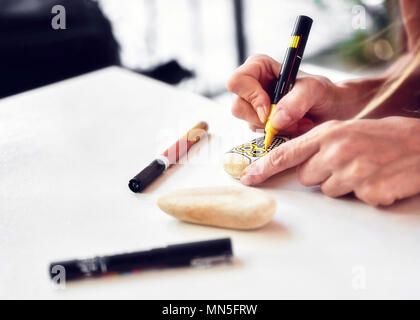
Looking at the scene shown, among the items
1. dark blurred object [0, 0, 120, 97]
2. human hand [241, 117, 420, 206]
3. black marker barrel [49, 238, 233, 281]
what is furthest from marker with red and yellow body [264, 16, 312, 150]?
dark blurred object [0, 0, 120, 97]

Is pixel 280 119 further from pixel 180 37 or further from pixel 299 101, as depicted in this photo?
pixel 180 37

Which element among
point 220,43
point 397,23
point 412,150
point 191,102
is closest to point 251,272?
point 412,150

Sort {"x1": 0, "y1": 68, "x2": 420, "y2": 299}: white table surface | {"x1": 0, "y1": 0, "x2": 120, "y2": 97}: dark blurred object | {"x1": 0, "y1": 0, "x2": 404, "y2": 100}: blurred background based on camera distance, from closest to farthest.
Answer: {"x1": 0, "y1": 68, "x2": 420, "y2": 299}: white table surface → {"x1": 0, "y1": 0, "x2": 404, "y2": 100}: blurred background → {"x1": 0, "y1": 0, "x2": 120, "y2": 97}: dark blurred object

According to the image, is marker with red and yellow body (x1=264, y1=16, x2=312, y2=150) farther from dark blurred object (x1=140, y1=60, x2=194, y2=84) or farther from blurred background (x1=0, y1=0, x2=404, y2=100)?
dark blurred object (x1=140, y1=60, x2=194, y2=84)

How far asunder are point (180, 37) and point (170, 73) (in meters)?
0.29

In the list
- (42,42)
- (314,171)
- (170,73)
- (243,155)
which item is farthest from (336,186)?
(170,73)

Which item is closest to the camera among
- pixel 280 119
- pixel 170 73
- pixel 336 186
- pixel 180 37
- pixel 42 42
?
pixel 336 186

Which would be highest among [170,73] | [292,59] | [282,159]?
[292,59]

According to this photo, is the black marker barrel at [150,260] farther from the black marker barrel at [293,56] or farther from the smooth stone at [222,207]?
the black marker barrel at [293,56]

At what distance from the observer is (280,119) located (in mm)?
662

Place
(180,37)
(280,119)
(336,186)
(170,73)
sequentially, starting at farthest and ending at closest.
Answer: (180,37)
(170,73)
(280,119)
(336,186)

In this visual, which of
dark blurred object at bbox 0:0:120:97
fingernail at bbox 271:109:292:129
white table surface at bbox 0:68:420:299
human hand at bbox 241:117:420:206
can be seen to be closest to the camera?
white table surface at bbox 0:68:420:299

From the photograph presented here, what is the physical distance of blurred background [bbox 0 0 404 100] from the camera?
1.40 meters

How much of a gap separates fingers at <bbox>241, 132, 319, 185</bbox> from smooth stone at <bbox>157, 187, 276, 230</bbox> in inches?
2.4
